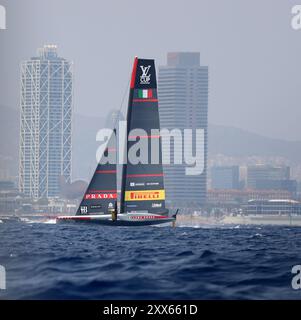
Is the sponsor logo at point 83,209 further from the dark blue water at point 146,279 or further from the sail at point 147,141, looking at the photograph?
the dark blue water at point 146,279

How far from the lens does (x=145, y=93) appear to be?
65.6m

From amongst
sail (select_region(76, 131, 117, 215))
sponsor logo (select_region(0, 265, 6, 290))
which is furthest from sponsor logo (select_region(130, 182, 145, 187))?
sponsor logo (select_region(0, 265, 6, 290))

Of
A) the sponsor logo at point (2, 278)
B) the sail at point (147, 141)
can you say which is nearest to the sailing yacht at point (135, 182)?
the sail at point (147, 141)

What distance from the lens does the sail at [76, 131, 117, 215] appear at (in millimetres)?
72000

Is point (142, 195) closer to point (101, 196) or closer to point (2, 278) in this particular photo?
point (101, 196)

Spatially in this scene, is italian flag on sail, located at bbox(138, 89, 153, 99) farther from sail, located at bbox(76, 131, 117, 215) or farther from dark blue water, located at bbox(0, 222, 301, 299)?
dark blue water, located at bbox(0, 222, 301, 299)

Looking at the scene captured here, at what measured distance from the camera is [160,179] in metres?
69.4

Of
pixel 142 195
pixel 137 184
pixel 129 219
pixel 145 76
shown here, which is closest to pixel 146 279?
pixel 145 76

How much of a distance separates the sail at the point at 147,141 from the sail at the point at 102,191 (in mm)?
2544

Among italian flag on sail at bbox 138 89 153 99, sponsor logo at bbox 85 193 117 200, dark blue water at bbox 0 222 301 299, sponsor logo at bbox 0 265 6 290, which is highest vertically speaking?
italian flag on sail at bbox 138 89 153 99

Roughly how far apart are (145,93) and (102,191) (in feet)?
33.5

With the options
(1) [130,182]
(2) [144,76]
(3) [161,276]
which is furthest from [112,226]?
(3) [161,276]
